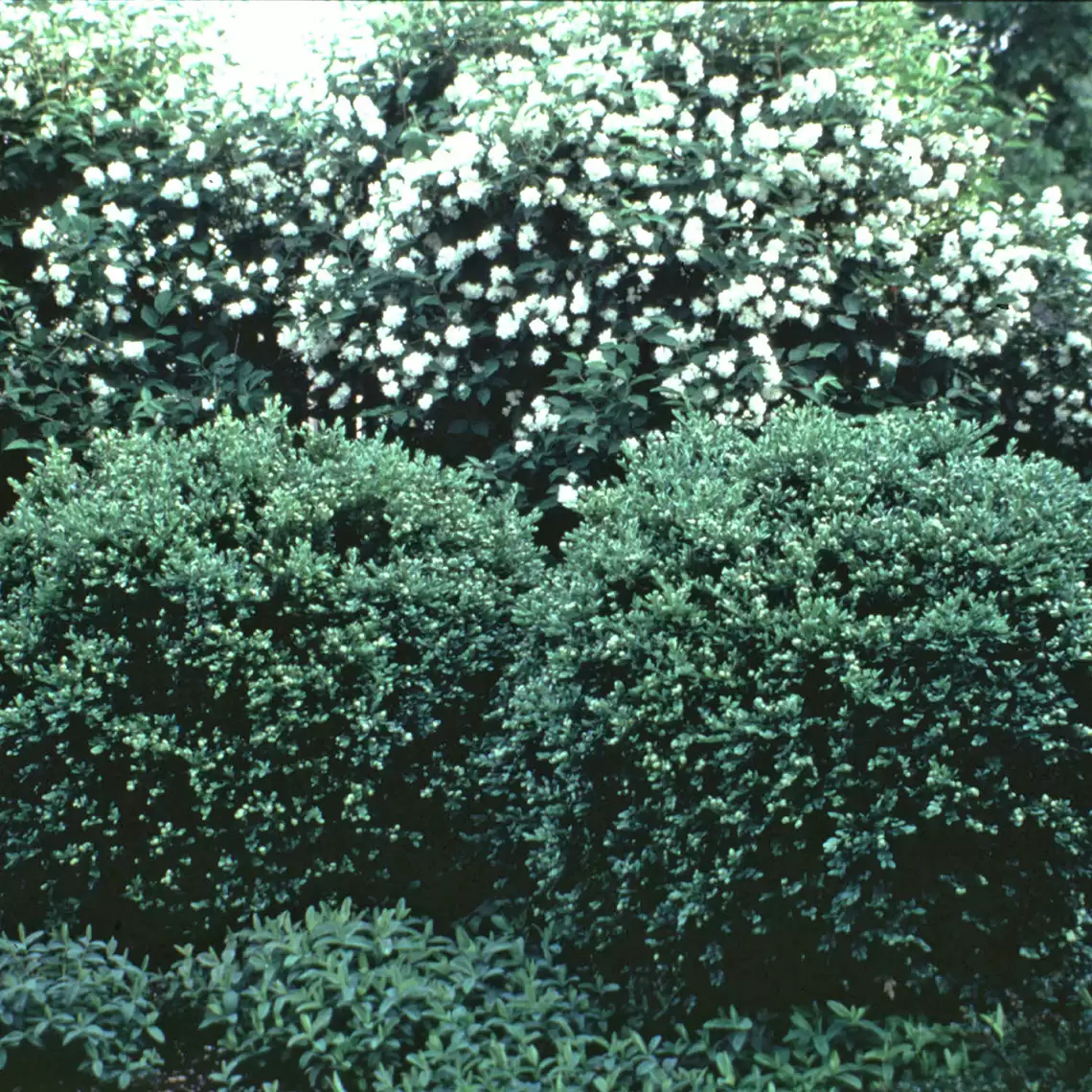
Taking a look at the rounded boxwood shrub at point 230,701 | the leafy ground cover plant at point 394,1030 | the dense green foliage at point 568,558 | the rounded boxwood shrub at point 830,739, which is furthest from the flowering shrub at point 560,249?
the leafy ground cover plant at point 394,1030

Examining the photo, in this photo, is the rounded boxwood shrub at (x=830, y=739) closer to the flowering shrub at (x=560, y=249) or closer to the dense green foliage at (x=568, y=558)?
the dense green foliage at (x=568, y=558)

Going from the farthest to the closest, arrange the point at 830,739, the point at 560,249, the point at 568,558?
the point at 560,249 → the point at 568,558 → the point at 830,739

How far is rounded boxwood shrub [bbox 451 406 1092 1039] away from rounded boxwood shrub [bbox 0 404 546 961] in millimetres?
547

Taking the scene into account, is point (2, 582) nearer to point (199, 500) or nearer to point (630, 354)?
point (199, 500)

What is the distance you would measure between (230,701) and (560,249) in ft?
8.96

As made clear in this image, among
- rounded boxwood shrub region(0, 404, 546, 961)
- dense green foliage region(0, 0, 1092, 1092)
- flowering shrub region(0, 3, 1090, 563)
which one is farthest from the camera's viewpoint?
flowering shrub region(0, 3, 1090, 563)

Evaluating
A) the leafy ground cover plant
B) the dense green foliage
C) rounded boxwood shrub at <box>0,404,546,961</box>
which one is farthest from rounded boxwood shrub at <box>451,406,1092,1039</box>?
rounded boxwood shrub at <box>0,404,546,961</box>

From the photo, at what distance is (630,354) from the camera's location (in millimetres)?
5637

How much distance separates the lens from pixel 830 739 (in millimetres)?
3504

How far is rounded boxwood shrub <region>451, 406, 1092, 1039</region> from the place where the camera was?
3451 millimetres

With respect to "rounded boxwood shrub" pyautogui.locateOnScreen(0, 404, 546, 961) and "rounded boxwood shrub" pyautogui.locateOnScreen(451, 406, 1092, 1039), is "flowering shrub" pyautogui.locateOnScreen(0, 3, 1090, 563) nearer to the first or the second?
"rounded boxwood shrub" pyautogui.locateOnScreen(0, 404, 546, 961)

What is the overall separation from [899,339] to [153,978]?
13.3 ft

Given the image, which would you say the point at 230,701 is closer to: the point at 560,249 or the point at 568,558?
the point at 568,558

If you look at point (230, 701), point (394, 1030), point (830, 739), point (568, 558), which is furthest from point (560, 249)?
point (394, 1030)
